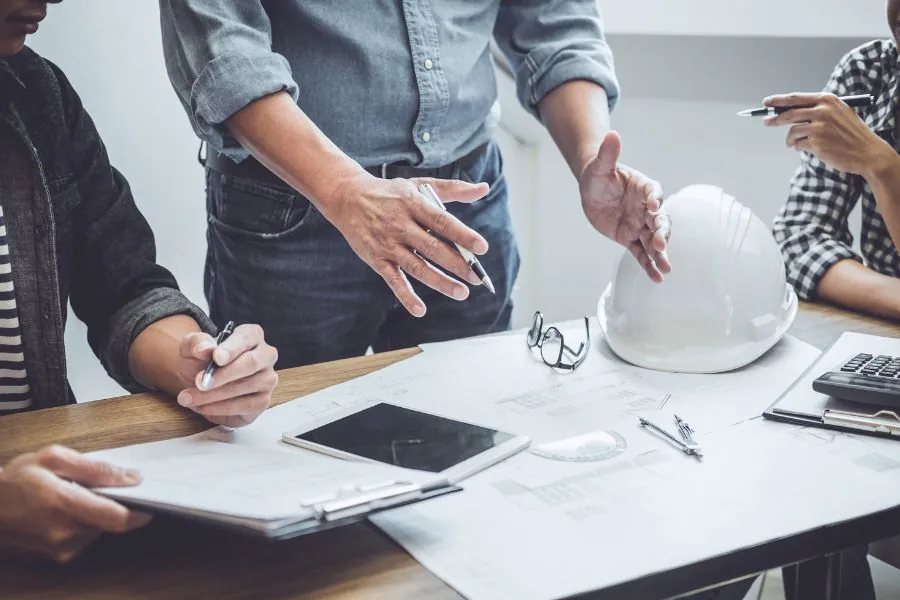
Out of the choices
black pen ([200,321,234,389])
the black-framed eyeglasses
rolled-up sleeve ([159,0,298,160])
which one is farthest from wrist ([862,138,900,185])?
black pen ([200,321,234,389])

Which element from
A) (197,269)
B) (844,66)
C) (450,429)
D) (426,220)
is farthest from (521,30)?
(197,269)

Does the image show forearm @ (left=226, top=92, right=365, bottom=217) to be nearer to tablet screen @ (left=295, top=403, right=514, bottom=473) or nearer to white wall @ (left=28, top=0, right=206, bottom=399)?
tablet screen @ (left=295, top=403, right=514, bottom=473)

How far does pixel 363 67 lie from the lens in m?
1.26

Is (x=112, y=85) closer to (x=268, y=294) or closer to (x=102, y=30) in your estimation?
(x=102, y=30)

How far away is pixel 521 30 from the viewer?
152 cm

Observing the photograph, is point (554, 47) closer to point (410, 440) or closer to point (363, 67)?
point (363, 67)

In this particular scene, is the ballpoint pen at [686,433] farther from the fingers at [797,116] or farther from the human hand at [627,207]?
the fingers at [797,116]

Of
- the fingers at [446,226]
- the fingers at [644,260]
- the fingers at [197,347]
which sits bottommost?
the fingers at [197,347]

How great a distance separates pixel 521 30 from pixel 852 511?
1.00 metres

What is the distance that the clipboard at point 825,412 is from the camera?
93 cm

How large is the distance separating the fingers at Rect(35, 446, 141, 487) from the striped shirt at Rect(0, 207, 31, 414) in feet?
1.39

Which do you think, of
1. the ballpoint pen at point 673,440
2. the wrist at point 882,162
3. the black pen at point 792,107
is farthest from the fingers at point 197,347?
the wrist at point 882,162

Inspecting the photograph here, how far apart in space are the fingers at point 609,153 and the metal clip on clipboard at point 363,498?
1.92 ft

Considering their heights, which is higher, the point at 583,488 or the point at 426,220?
the point at 426,220
